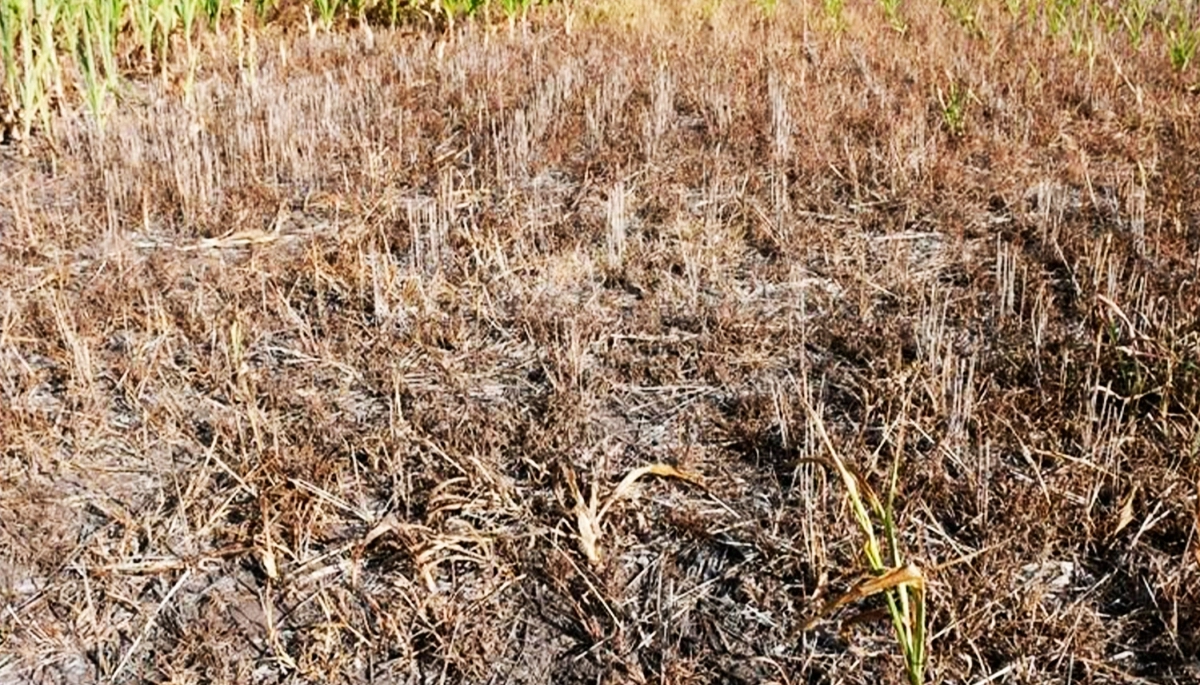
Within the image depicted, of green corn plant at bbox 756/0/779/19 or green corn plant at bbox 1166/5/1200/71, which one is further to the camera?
green corn plant at bbox 756/0/779/19

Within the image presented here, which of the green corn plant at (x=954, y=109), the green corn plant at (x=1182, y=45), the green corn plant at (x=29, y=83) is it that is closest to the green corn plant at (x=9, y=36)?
the green corn plant at (x=29, y=83)

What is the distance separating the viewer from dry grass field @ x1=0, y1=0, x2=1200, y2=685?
150cm

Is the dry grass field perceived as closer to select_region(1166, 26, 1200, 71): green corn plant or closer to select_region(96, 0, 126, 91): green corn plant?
select_region(96, 0, 126, 91): green corn plant

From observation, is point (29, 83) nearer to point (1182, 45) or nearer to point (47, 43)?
point (47, 43)

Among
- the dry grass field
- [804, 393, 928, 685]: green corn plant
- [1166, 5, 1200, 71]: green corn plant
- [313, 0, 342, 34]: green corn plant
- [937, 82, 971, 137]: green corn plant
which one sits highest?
[1166, 5, 1200, 71]: green corn plant

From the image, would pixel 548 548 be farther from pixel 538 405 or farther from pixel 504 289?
pixel 504 289

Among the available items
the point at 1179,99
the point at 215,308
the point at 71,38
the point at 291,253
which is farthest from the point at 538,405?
the point at 1179,99

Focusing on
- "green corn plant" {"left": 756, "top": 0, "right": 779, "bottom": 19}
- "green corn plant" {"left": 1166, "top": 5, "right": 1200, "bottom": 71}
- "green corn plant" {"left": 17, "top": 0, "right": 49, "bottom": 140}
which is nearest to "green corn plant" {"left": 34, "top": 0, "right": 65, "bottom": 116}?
"green corn plant" {"left": 17, "top": 0, "right": 49, "bottom": 140}

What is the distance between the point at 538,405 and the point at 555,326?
0.85 feet

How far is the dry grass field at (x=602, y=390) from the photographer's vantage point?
1497 mm

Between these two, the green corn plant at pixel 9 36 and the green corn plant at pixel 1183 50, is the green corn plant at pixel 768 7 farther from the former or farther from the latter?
the green corn plant at pixel 9 36

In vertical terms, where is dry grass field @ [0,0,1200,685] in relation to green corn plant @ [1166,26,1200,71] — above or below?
below

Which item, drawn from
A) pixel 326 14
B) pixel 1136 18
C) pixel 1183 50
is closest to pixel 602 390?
pixel 1183 50

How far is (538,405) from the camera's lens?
2.04 metres
